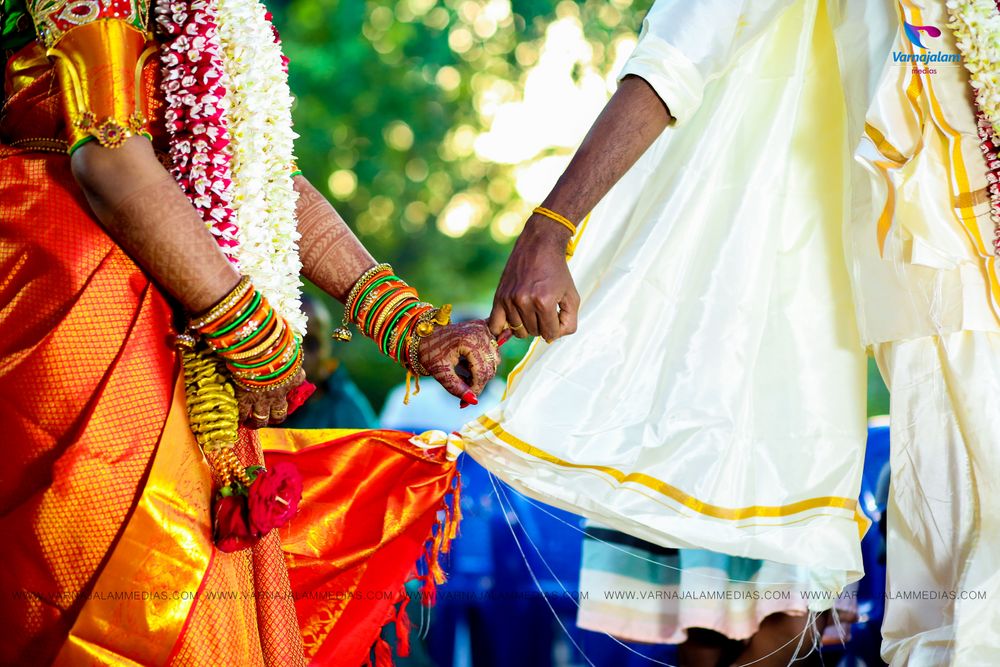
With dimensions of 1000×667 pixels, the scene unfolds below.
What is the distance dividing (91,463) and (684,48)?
162 centimetres

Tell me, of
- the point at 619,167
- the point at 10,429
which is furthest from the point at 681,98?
the point at 10,429

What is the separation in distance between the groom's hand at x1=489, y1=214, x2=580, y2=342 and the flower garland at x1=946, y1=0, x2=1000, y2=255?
92 cm

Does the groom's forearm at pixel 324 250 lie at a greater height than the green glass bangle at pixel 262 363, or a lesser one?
greater

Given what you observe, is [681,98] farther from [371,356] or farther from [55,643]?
[371,356]

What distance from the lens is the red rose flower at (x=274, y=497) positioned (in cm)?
199

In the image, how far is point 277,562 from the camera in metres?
2.18

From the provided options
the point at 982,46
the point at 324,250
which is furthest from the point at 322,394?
the point at 982,46

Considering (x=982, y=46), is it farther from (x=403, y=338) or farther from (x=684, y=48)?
(x=403, y=338)

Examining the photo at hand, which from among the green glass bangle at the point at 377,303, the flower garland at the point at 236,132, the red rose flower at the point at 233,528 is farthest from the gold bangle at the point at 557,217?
the red rose flower at the point at 233,528

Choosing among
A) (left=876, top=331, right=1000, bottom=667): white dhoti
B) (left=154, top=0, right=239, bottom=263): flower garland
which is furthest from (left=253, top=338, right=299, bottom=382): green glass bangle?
(left=876, top=331, right=1000, bottom=667): white dhoti

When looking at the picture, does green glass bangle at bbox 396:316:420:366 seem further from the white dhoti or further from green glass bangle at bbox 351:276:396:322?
the white dhoti

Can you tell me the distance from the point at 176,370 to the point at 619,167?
1148 mm

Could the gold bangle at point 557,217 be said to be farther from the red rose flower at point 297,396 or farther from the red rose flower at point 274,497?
the red rose flower at point 274,497

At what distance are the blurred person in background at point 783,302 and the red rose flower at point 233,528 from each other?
0.78 metres
